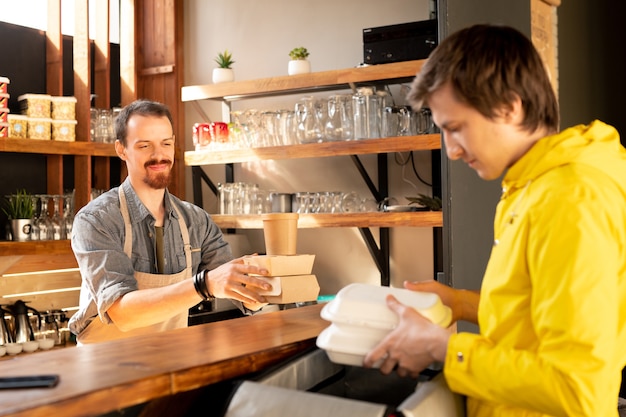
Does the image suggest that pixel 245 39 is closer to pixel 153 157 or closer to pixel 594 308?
pixel 153 157

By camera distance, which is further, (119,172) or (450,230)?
(119,172)

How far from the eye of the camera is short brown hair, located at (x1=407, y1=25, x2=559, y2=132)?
1421 millimetres

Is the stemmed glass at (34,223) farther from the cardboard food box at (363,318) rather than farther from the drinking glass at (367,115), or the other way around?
the cardboard food box at (363,318)

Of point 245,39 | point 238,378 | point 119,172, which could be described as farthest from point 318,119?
point 238,378

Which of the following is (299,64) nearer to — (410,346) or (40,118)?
(40,118)

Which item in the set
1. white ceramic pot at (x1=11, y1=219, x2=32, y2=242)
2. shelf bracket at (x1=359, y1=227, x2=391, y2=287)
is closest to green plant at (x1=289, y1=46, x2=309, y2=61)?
shelf bracket at (x1=359, y1=227, x2=391, y2=287)

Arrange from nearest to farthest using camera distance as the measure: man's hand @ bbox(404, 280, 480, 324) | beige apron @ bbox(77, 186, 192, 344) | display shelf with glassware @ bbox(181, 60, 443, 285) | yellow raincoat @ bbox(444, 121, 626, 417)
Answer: yellow raincoat @ bbox(444, 121, 626, 417) < man's hand @ bbox(404, 280, 480, 324) < beige apron @ bbox(77, 186, 192, 344) < display shelf with glassware @ bbox(181, 60, 443, 285)

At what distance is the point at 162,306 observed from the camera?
278cm

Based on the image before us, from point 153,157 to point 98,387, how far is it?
1.84 m

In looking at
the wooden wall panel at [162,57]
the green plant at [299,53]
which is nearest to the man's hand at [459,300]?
the green plant at [299,53]

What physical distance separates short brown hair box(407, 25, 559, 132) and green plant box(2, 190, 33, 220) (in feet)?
12.8

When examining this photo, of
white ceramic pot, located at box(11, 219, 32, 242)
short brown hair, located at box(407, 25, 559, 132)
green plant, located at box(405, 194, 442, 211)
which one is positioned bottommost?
white ceramic pot, located at box(11, 219, 32, 242)

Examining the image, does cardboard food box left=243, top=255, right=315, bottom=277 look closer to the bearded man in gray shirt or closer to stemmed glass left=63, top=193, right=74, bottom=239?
the bearded man in gray shirt

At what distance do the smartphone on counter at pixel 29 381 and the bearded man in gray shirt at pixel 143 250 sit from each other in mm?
1081
